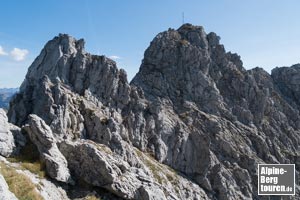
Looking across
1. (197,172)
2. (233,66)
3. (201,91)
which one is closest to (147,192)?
(197,172)

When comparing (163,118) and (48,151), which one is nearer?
(48,151)

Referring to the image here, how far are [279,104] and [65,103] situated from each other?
129 metres

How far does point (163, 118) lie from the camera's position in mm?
123250

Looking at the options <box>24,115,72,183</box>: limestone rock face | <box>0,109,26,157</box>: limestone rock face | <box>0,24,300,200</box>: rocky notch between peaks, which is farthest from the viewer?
<box>0,24,300,200</box>: rocky notch between peaks

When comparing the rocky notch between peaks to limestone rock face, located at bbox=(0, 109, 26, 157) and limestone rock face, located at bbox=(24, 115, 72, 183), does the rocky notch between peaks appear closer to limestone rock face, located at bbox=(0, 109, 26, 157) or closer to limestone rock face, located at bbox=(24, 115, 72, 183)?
limestone rock face, located at bbox=(24, 115, 72, 183)

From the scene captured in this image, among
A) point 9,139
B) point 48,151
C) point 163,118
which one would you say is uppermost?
point 163,118

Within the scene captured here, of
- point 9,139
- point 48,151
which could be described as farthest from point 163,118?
point 9,139

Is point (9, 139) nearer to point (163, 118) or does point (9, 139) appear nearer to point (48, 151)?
point (48, 151)

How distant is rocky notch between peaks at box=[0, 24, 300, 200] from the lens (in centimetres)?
3069

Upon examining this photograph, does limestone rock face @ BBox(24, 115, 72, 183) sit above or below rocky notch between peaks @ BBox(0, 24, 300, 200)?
below

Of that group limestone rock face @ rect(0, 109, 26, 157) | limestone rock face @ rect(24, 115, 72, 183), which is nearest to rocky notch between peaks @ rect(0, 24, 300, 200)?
limestone rock face @ rect(24, 115, 72, 183)

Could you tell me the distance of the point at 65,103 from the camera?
88812 millimetres

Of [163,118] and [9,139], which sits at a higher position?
[163,118]

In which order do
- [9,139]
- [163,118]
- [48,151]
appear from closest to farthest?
[9,139] → [48,151] → [163,118]
